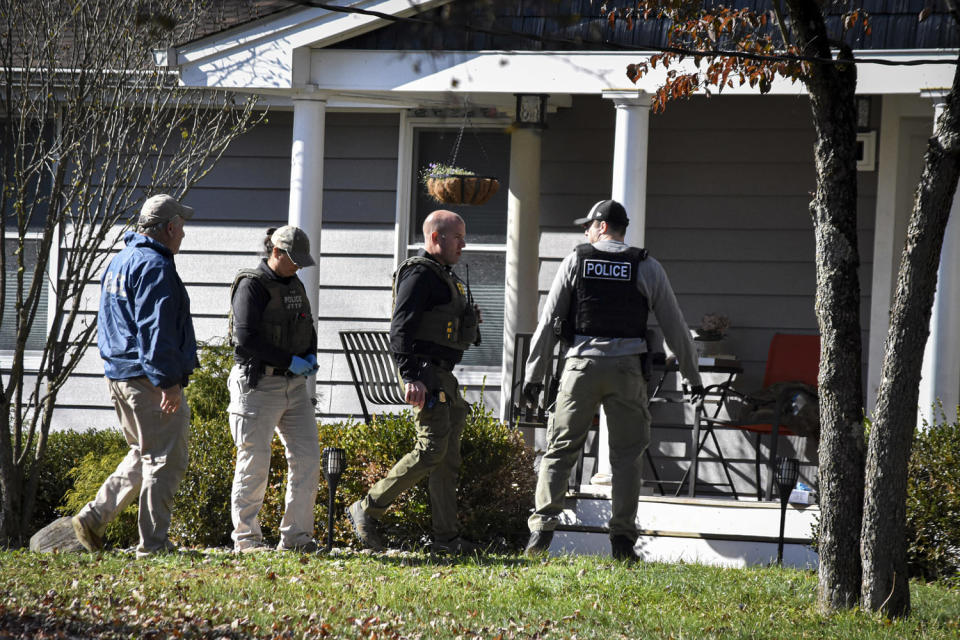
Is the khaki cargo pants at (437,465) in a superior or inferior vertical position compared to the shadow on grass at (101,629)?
superior

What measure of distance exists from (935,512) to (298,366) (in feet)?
12.0

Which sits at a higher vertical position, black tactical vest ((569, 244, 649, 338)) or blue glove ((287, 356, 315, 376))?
black tactical vest ((569, 244, 649, 338))

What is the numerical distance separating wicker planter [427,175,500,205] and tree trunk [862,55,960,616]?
3966 mm

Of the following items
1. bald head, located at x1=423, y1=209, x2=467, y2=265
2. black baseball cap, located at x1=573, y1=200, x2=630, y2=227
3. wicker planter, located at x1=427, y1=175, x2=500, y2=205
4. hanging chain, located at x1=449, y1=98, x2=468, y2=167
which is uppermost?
hanging chain, located at x1=449, y1=98, x2=468, y2=167

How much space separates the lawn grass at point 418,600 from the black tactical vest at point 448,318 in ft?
4.15

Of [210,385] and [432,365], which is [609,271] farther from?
[210,385]

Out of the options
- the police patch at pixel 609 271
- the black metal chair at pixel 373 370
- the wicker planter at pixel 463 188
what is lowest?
the black metal chair at pixel 373 370

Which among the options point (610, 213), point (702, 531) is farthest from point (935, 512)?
point (610, 213)

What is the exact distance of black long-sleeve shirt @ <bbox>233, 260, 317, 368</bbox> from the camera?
6094 millimetres

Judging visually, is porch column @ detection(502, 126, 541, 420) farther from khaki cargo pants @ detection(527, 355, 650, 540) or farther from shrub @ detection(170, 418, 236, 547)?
khaki cargo pants @ detection(527, 355, 650, 540)

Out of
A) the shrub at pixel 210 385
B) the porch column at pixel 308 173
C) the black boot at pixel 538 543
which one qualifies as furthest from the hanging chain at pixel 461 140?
the black boot at pixel 538 543

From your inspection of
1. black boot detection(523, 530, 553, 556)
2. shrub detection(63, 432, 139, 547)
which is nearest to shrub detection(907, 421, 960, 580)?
black boot detection(523, 530, 553, 556)

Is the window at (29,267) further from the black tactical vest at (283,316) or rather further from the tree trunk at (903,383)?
the tree trunk at (903,383)

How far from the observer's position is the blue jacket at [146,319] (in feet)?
19.0
